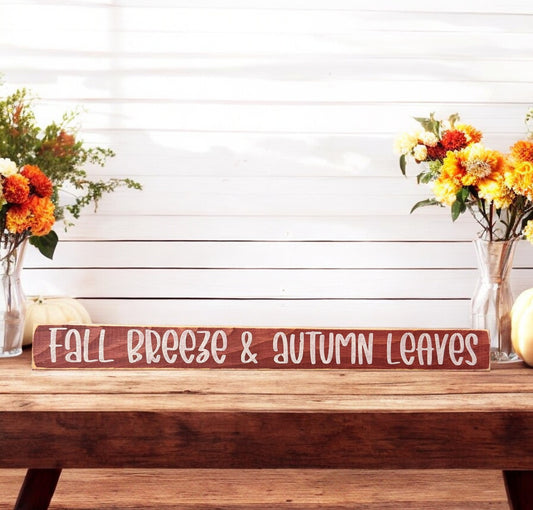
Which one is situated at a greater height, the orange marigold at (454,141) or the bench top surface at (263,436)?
the orange marigold at (454,141)

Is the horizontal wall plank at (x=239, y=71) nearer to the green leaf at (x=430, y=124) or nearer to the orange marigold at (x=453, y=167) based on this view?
the green leaf at (x=430, y=124)

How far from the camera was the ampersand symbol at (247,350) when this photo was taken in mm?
1188

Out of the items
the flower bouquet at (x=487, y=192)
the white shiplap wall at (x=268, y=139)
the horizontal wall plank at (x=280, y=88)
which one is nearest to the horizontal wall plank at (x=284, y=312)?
the white shiplap wall at (x=268, y=139)

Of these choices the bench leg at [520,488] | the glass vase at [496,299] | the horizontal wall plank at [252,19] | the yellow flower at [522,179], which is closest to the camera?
the bench leg at [520,488]

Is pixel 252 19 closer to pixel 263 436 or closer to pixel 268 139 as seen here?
pixel 268 139

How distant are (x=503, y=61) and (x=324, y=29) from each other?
45cm

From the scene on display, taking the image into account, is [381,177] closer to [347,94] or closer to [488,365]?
[347,94]

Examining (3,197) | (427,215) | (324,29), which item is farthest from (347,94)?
(3,197)

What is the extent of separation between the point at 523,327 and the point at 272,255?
613 mm

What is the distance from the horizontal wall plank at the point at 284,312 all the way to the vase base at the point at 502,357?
0.98 ft

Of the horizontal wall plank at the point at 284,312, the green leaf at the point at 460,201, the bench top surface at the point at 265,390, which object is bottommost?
the bench top surface at the point at 265,390

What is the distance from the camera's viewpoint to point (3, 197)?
4.07 feet

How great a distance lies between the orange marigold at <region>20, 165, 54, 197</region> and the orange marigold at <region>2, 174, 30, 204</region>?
3cm

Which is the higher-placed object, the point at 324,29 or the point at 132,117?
the point at 324,29
